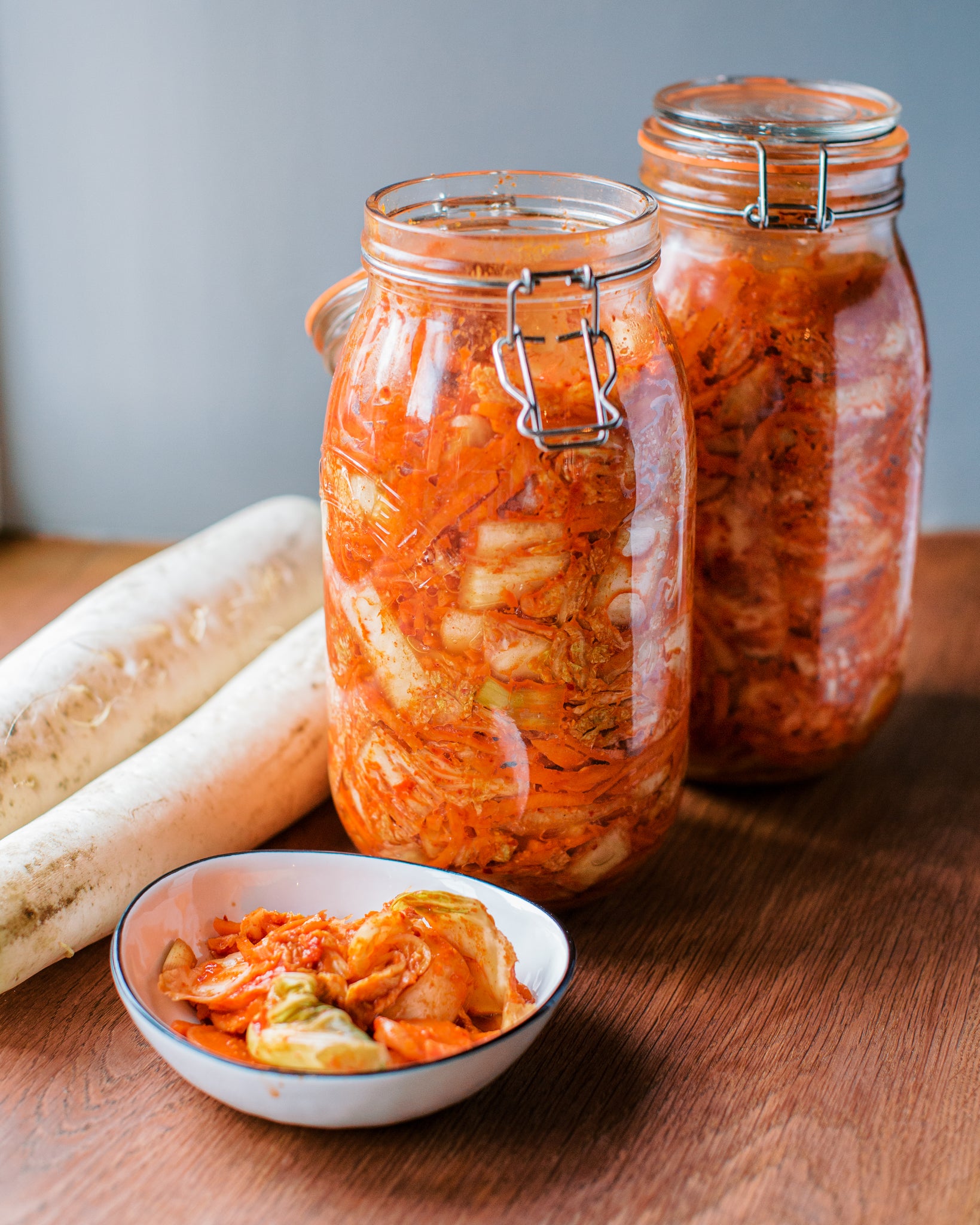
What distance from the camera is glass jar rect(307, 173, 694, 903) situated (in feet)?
Answer: 2.41

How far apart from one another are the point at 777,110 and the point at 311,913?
0.67m

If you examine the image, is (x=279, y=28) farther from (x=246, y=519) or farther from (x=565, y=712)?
(x=565, y=712)

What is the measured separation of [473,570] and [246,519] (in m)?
0.56

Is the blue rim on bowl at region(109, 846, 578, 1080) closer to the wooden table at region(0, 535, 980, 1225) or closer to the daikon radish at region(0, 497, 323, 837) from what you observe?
the wooden table at region(0, 535, 980, 1225)

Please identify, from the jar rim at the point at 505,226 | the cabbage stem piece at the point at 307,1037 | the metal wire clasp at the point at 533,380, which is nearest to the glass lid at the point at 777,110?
the jar rim at the point at 505,226

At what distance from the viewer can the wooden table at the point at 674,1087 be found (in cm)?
66

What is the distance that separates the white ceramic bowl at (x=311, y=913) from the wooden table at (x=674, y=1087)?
4 centimetres

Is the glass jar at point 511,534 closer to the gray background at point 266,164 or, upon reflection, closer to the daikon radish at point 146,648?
the daikon radish at point 146,648

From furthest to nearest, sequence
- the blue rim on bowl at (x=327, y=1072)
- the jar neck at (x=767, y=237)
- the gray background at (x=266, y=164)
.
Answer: the gray background at (x=266, y=164)
the jar neck at (x=767, y=237)
the blue rim on bowl at (x=327, y=1072)

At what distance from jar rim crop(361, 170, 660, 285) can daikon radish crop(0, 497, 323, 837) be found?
1.43 ft

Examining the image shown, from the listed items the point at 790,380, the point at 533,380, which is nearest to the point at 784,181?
the point at 790,380

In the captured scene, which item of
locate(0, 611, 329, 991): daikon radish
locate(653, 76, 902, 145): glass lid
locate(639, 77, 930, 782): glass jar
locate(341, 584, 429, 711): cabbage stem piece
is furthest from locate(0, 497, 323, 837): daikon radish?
locate(653, 76, 902, 145): glass lid

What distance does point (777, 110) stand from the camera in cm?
94

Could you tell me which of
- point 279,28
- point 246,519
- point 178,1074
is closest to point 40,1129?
point 178,1074
